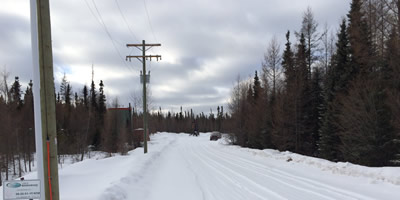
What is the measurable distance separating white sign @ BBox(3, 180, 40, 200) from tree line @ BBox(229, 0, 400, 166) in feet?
48.8

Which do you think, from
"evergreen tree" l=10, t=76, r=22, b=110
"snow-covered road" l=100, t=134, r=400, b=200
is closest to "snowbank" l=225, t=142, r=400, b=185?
"snow-covered road" l=100, t=134, r=400, b=200

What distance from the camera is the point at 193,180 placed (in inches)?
427

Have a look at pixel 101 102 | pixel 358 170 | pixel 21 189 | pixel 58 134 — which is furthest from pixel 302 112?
pixel 101 102

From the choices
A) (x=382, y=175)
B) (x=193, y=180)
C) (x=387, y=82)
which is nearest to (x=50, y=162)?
(x=193, y=180)

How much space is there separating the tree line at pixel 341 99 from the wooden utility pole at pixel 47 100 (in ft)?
47.7

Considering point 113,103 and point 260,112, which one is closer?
point 260,112

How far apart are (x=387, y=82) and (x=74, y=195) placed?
16773mm

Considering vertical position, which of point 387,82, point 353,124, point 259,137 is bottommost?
point 259,137

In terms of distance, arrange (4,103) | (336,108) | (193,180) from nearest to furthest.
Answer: (193,180)
(336,108)
(4,103)

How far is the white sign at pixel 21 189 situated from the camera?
4.34 m

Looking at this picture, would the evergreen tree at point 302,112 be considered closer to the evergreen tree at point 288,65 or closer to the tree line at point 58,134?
the evergreen tree at point 288,65

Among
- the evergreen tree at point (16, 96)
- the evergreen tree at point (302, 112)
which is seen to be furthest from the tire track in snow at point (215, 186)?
the evergreen tree at point (16, 96)

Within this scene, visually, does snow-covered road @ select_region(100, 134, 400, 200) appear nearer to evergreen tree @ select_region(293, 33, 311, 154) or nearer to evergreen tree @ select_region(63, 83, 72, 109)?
evergreen tree @ select_region(293, 33, 311, 154)

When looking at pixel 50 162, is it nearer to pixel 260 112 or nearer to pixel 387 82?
pixel 387 82
